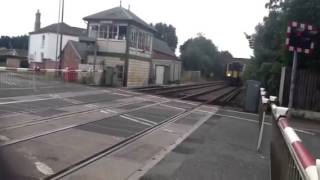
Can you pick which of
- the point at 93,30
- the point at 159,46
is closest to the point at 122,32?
the point at 93,30

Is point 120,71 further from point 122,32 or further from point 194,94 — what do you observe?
point 194,94

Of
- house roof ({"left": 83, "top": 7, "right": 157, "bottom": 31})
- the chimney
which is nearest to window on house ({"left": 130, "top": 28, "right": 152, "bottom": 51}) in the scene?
house roof ({"left": 83, "top": 7, "right": 157, "bottom": 31})

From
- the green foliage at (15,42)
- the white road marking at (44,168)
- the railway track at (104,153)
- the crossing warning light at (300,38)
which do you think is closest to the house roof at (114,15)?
the crossing warning light at (300,38)

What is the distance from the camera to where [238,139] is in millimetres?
14438

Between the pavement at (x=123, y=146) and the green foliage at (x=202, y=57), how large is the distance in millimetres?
79081

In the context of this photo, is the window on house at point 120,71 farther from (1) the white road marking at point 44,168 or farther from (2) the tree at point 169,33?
(2) the tree at point 169,33

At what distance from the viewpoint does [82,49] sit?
4434cm

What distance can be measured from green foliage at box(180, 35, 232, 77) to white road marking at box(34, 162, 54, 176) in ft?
295

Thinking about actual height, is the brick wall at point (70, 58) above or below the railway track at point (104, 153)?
above

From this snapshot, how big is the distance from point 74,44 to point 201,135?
3092cm

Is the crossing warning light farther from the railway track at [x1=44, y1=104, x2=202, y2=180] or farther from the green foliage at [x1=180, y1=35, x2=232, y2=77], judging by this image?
the green foliage at [x1=180, y1=35, x2=232, y2=77]

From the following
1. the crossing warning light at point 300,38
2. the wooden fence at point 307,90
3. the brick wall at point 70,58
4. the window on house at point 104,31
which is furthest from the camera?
the brick wall at point 70,58

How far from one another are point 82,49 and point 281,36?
67.2ft

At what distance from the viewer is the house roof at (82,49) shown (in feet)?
143
